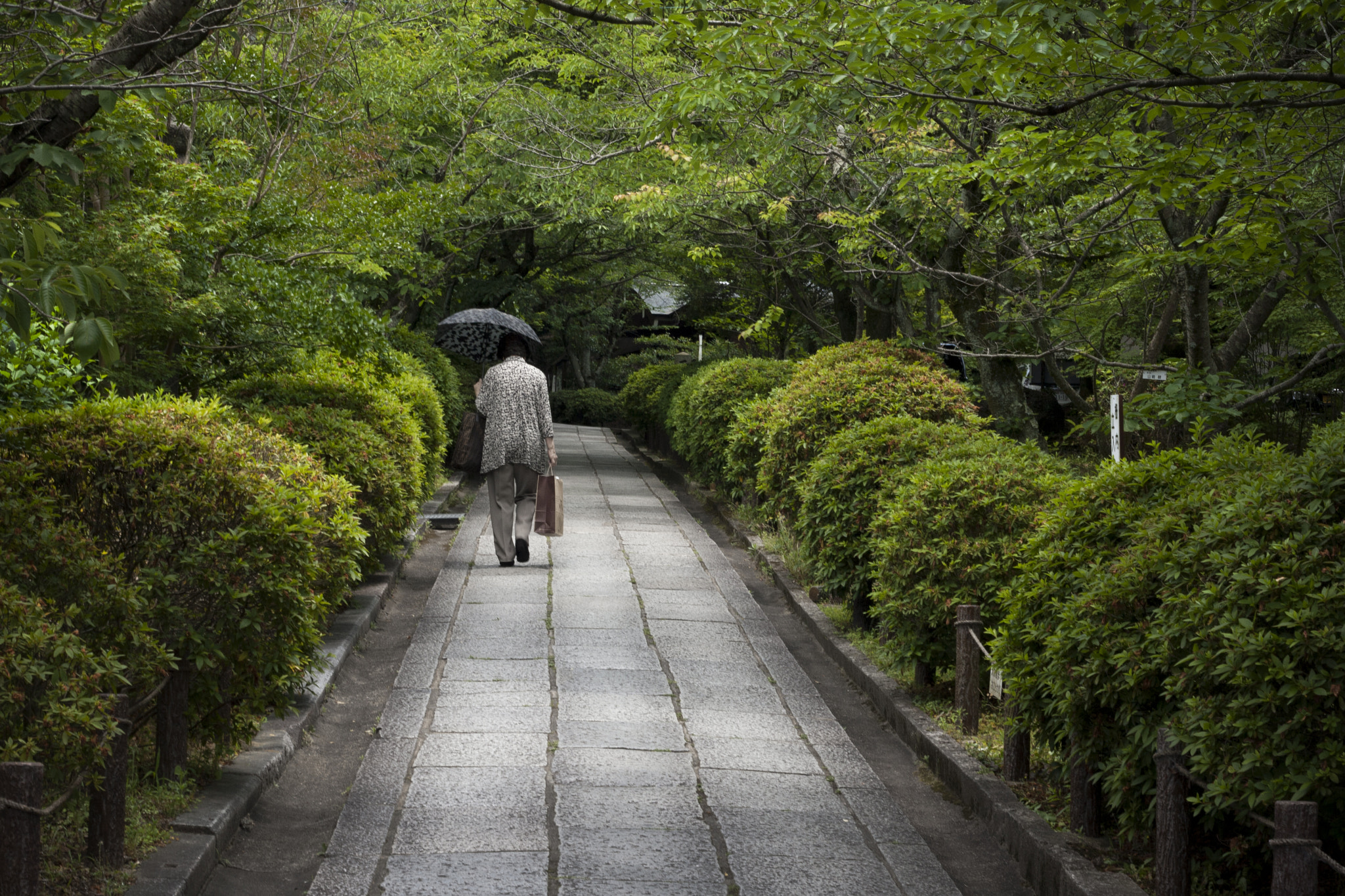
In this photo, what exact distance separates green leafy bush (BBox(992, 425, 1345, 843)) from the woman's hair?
245 inches

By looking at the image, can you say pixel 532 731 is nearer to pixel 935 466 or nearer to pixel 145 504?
pixel 145 504

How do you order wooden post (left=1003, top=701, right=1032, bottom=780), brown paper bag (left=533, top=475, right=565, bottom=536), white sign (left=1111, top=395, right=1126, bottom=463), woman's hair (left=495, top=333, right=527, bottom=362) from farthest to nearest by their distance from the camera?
woman's hair (left=495, top=333, right=527, bottom=362), brown paper bag (left=533, top=475, right=565, bottom=536), white sign (left=1111, top=395, right=1126, bottom=463), wooden post (left=1003, top=701, right=1032, bottom=780)

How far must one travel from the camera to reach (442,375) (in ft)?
54.0

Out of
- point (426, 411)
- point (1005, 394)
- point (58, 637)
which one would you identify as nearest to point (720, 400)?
point (426, 411)

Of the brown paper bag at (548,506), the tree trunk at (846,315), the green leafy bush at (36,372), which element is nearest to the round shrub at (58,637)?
the green leafy bush at (36,372)

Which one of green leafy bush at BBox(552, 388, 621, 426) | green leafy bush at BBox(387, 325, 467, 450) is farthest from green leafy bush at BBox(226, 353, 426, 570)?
green leafy bush at BBox(552, 388, 621, 426)

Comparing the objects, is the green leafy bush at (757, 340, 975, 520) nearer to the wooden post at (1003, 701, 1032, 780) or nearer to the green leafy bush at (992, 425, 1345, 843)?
the wooden post at (1003, 701, 1032, 780)

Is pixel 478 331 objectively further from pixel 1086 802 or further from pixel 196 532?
pixel 1086 802

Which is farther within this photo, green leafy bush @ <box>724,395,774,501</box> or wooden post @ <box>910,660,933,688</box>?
green leafy bush @ <box>724,395,774,501</box>

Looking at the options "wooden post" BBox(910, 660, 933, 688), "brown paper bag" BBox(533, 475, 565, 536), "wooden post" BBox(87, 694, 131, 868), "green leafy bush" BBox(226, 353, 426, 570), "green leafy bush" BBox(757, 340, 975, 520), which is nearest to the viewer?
"wooden post" BBox(87, 694, 131, 868)

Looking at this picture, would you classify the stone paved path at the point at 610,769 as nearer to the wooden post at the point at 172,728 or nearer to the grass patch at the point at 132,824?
the grass patch at the point at 132,824

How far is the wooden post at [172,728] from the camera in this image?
173 inches

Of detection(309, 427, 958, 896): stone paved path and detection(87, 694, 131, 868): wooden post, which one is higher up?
detection(87, 694, 131, 868): wooden post

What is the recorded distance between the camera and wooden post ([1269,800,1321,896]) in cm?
282
